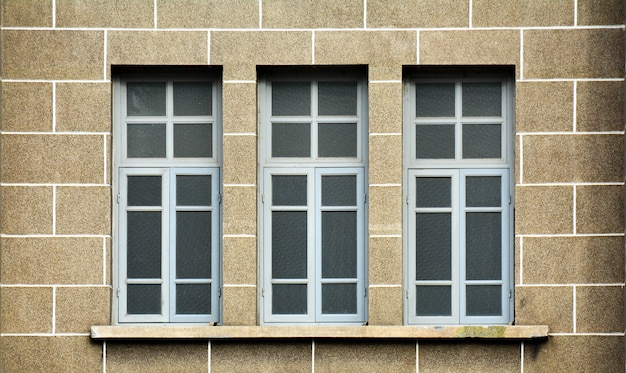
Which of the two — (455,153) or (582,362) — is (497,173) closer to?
(455,153)

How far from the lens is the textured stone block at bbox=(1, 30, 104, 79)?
12734 mm

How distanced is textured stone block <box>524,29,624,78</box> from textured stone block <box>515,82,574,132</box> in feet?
0.39

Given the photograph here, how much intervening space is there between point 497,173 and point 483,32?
1.43 m

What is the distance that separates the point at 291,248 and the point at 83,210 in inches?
83.4

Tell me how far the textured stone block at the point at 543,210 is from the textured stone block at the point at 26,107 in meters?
4.75

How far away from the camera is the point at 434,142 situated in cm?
1298

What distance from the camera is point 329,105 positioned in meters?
13.0

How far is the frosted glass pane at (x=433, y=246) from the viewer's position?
12.9 m

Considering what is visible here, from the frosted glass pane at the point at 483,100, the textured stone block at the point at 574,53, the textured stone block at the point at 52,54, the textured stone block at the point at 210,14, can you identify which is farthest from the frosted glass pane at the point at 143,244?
the textured stone block at the point at 574,53

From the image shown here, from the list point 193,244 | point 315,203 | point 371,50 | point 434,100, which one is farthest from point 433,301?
point 371,50

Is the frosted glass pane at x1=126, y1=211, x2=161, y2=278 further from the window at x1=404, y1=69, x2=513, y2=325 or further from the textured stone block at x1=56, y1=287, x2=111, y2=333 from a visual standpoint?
the window at x1=404, y1=69, x2=513, y2=325

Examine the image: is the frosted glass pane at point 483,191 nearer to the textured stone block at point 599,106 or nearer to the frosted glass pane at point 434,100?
the frosted glass pane at point 434,100

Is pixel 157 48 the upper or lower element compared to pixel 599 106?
upper

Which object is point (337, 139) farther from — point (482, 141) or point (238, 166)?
point (482, 141)
